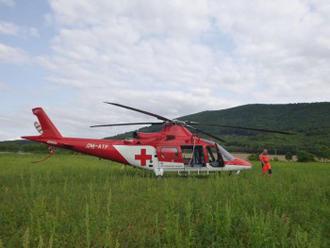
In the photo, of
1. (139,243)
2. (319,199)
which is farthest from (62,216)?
(319,199)

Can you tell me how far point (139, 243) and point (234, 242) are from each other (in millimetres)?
1453

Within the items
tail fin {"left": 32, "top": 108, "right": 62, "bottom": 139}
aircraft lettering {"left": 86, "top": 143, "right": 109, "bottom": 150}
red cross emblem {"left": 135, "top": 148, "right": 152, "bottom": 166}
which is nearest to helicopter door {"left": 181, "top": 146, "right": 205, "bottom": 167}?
red cross emblem {"left": 135, "top": 148, "right": 152, "bottom": 166}

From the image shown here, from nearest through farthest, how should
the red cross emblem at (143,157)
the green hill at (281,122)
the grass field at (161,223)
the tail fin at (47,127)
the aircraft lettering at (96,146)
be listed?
the grass field at (161,223), the aircraft lettering at (96,146), the red cross emblem at (143,157), the tail fin at (47,127), the green hill at (281,122)

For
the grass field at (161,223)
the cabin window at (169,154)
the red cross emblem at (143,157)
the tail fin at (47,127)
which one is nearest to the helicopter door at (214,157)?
the cabin window at (169,154)

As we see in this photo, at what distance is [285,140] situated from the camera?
10688cm

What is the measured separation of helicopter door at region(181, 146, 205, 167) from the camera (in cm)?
1636

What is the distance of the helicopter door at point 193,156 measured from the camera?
53.7ft

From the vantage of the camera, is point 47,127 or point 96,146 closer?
point 96,146

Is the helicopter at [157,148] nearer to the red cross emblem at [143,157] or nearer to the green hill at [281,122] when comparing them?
the red cross emblem at [143,157]

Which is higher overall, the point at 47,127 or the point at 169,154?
the point at 47,127

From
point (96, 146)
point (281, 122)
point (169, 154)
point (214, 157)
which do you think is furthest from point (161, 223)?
point (281, 122)

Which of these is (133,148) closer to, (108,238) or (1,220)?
(1,220)

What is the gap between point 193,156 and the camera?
16.5 m

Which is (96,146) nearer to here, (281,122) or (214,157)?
(214,157)
